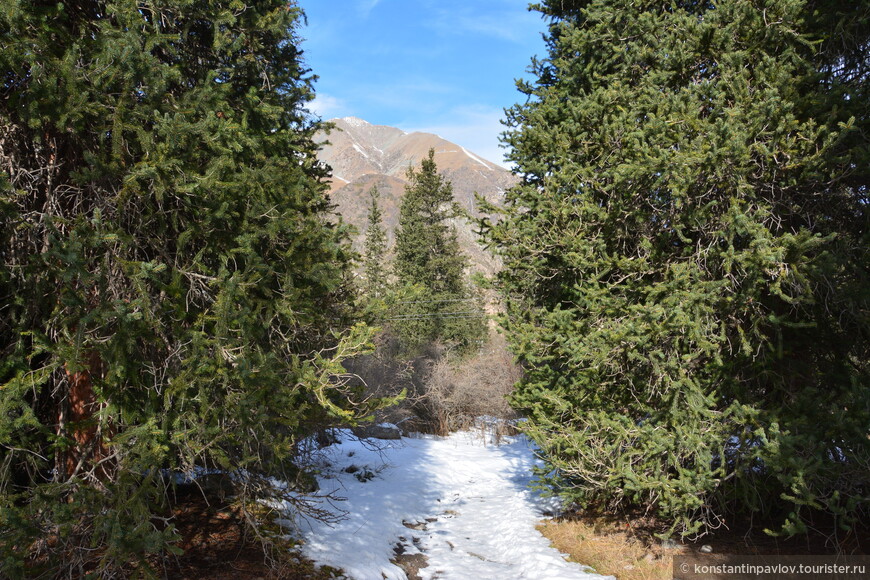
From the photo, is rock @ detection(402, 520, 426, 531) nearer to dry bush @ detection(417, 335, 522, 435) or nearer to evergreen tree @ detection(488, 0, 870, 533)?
evergreen tree @ detection(488, 0, 870, 533)

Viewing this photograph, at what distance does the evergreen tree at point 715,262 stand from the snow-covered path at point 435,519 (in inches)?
52.3

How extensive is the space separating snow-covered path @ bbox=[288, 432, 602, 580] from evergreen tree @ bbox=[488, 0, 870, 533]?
1.33m

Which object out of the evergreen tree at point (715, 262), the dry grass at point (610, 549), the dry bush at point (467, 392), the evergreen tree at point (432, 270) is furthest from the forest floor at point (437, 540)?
the evergreen tree at point (432, 270)

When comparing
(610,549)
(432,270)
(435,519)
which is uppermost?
(432,270)

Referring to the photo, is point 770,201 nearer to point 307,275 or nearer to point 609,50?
point 609,50

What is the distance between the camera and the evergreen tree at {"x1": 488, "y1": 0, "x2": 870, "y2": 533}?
5.32 metres

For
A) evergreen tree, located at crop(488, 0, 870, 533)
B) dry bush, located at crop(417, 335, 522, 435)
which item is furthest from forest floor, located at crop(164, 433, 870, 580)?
dry bush, located at crop(417, 335, 522, 435)

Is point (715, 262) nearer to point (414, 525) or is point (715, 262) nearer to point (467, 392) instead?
point (414, 525)

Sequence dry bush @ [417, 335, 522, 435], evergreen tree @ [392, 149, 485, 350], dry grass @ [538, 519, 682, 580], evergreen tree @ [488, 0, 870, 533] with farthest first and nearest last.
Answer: evergreen tree @ [392, 149, 485, 350] → dry bush @ [417, 335, 522, 435] → dry grass @ [538, 519, 682, 580] → evergreen tree @ [488, 0, 870, 533]

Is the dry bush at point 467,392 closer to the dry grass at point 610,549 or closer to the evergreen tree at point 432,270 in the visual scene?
the evergreen tree at point 432,270

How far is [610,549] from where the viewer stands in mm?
7367

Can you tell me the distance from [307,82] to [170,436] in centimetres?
580

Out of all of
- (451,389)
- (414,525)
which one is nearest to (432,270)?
(451,389)

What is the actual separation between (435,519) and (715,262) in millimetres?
6749
